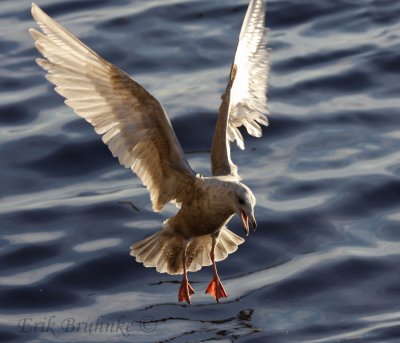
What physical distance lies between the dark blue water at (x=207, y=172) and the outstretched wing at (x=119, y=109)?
4.37 ft

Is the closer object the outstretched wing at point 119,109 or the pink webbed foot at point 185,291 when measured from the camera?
the outstretched wing at point 119,109

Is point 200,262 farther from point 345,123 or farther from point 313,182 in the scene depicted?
point 345,123

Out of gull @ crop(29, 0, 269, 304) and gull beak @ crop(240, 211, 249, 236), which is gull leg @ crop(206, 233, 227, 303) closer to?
gull @ crop(29, 0, 269, 304)

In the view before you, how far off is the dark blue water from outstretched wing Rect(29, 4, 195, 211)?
1332 mm

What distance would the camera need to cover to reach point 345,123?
13.3 meters

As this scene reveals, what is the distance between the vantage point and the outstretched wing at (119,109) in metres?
8.49

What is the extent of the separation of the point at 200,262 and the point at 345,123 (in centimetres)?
427

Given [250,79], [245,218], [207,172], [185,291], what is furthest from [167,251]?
[207,172]

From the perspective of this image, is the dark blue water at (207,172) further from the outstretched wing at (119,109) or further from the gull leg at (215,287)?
the outstretched wing at (119,109)

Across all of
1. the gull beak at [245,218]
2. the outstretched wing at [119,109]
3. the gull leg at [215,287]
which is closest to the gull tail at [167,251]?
the gull leg at [215,287]

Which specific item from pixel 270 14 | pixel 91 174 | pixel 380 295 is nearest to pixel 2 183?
pixel 91 174

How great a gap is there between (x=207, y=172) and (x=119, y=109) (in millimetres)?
3231

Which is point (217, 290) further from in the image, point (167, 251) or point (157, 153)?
point (157, 153)

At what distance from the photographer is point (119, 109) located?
877 cm
